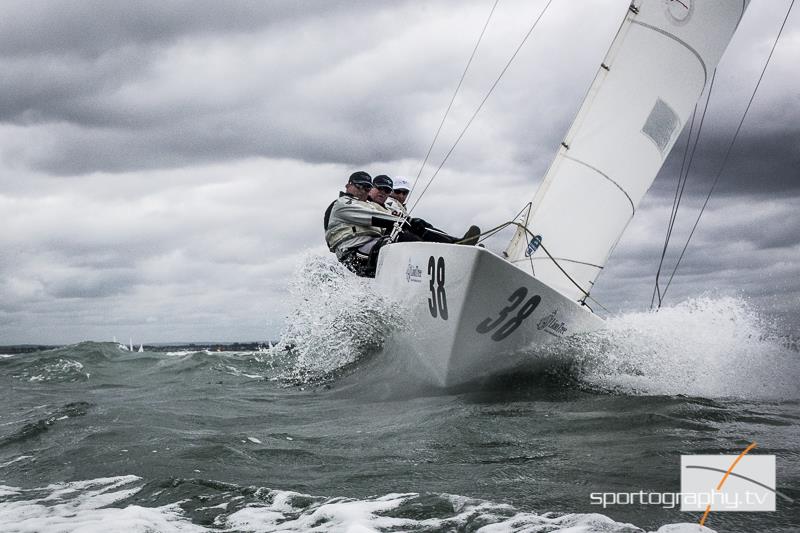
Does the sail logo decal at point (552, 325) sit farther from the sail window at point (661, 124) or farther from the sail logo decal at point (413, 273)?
the sail window at point (661, 124)

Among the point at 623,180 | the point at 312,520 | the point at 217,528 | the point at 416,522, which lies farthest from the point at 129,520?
the point at 623,180

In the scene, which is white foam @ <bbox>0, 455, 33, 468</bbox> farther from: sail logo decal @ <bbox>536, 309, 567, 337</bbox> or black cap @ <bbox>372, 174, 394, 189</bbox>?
black cap @ <bbox>372, 174, 394, 189</bbox>

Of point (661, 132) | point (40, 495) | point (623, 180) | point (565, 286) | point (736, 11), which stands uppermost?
point (736, 11)

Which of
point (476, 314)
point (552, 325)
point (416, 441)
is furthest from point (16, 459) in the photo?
point (552, 325)

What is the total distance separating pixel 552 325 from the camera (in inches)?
215

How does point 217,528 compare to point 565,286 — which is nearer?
point 217,528

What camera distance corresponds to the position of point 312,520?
8.75 feet

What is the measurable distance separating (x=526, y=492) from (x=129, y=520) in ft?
5.17

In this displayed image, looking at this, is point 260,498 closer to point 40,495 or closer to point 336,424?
point 40,495

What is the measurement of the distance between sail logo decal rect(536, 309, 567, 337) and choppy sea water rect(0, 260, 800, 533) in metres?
0.19

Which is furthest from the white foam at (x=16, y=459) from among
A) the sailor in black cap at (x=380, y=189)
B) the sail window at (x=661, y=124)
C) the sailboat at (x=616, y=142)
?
the sail window at (x=661, y=124)

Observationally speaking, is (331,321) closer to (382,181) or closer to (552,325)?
(382,181)

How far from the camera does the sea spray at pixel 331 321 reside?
25.4 feet

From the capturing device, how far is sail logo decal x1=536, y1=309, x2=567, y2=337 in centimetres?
538
